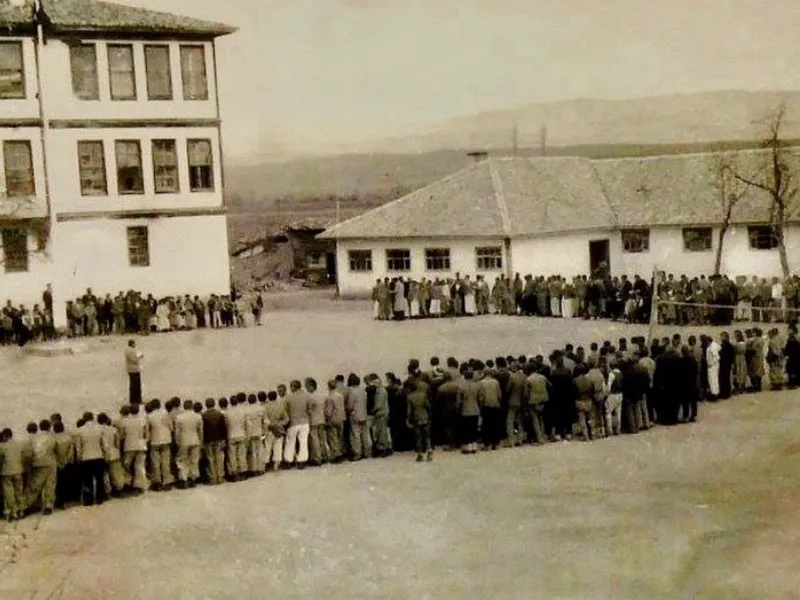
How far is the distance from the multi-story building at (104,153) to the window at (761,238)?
23.5ft

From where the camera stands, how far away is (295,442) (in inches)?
348

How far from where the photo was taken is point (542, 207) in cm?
1537

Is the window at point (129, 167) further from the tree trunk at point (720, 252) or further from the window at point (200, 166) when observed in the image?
the tree trunk at point (720, 252)

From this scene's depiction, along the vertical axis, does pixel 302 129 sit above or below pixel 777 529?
above

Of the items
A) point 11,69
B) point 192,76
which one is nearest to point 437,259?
point 192,76

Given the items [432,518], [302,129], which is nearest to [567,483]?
[432,518]

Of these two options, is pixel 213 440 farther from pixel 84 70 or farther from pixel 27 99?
pixel 27 99

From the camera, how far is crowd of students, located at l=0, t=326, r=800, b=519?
26.0 feet

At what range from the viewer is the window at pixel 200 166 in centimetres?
1305

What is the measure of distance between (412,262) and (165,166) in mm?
3995

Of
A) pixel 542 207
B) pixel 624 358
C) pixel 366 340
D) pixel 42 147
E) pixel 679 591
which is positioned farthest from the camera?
pixel 542 207

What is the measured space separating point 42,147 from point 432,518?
23.1 feet

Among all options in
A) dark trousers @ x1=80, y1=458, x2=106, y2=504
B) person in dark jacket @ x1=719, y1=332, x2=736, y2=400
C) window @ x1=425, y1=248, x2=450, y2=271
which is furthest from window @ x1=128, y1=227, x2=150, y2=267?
person in dark jacket @ x1=719, y1=332, x2=736, y2=400

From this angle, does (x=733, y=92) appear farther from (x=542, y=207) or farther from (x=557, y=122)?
(x=542, y=207)
